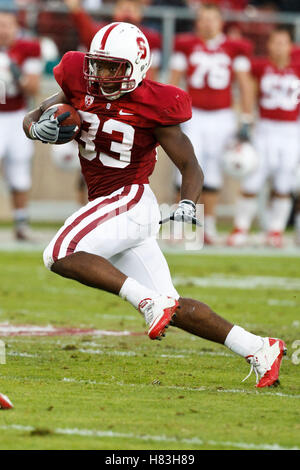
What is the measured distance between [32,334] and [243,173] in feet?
14.8

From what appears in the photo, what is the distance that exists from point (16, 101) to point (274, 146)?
2.50 metres

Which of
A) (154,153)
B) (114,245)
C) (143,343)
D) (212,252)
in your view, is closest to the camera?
(114,245)

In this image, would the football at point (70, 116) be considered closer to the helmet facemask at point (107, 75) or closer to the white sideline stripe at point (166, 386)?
the helmet facemask at point (107, 75)

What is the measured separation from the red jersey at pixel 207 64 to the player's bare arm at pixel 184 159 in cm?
506

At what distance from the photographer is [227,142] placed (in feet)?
31.0

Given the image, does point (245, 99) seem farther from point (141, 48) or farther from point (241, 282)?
point (141, 48)

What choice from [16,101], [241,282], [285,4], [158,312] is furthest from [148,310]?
[285,4]

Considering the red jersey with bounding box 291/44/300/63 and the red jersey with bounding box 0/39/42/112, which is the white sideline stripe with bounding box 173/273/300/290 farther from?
the red jersey with bounding box 291/44/300/63

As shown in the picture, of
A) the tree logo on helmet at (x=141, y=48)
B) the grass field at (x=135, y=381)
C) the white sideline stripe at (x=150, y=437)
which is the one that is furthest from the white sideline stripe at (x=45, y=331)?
the white sideline stripe at (x=150, y=437)

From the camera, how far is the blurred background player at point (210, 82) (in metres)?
9.13

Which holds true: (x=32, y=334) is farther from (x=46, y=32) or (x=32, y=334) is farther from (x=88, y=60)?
(x=46, y=32)

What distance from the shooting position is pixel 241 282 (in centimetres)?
740
